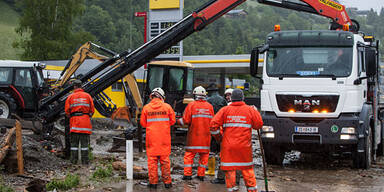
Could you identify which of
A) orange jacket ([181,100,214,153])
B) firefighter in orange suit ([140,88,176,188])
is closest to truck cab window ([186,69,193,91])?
orange jacket ([181,100,214,153])

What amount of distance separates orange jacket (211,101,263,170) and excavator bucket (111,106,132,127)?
1287 centimetres

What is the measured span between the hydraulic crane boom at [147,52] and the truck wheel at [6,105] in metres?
3.41

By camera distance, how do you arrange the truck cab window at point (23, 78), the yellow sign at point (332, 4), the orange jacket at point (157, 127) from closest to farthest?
the orange jacket at point (157, 127)
the yellow sign at point (332, 4)
the truck cab window at point (23, 78)

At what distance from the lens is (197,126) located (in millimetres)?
9406

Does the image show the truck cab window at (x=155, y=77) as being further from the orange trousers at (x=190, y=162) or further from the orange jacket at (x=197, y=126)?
the orange trousers at (x=190, y=162)

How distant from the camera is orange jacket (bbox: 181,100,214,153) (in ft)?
30.7

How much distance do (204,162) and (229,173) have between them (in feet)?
7.47

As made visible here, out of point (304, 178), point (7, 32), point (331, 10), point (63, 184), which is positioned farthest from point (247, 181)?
point (7, 32)

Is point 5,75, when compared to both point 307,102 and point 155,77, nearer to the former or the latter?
point 155,77

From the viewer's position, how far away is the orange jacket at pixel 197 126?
369 inches

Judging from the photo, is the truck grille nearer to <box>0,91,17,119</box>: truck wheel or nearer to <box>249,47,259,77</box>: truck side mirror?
<box>249,47,259,77</box>: truck side mirror

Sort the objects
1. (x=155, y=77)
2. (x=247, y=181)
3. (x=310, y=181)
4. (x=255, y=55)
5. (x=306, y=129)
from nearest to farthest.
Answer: (x=247, y=181)
(x=310, y=181)
(x=306, y=129)
(x=255, y=55)
(x=155, y=77)

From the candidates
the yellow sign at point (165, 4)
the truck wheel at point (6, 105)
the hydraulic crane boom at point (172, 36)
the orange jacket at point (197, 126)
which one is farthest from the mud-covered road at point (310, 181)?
the yellow sign at point (165, 4)

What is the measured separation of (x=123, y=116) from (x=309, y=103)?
1066cm
